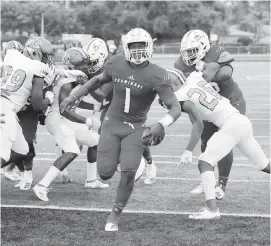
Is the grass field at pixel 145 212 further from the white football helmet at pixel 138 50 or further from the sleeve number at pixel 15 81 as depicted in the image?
the white football helmet at pixel 138 50

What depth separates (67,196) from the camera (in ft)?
22.6

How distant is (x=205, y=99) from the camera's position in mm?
6098

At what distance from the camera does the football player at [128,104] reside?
18.0ft

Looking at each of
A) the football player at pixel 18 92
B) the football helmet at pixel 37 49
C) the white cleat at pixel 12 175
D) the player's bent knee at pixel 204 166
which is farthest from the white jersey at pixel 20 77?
the player's bent knee at pixel 204 166

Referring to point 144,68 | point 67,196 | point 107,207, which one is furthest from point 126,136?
point 67,196

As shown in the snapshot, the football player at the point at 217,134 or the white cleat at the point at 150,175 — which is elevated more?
the football player at the point at 217,134

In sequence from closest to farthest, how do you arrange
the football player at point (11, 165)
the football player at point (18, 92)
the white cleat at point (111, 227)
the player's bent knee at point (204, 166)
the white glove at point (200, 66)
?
the white cleat at point (111, 227) < the player's bent knee at point (204, 166) < the white glove at point (200, 66) < the football player at point (18, 92) < the football player at point (11, 165)

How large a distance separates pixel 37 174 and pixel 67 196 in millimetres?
1233

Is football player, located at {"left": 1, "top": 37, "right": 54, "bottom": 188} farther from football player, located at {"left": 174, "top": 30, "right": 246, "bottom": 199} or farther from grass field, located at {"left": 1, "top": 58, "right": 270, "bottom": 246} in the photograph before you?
football player, located at {"left": 174, "top": 30, "right": 246, "bottom": 199}

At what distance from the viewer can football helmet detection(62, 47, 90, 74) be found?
276 inches

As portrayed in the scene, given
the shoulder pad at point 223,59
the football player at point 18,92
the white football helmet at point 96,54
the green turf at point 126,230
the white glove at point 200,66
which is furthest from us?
the white football helmet at point 96,54

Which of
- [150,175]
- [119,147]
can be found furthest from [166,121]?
[150,175]

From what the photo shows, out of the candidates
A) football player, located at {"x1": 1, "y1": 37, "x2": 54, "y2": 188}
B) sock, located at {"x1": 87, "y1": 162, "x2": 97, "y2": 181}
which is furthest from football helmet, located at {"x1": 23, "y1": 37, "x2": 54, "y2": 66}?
sock, located at {"x1": 87, "y1": 162, "x2": 97, "y2": 181}

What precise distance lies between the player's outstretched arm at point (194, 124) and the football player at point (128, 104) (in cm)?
47
